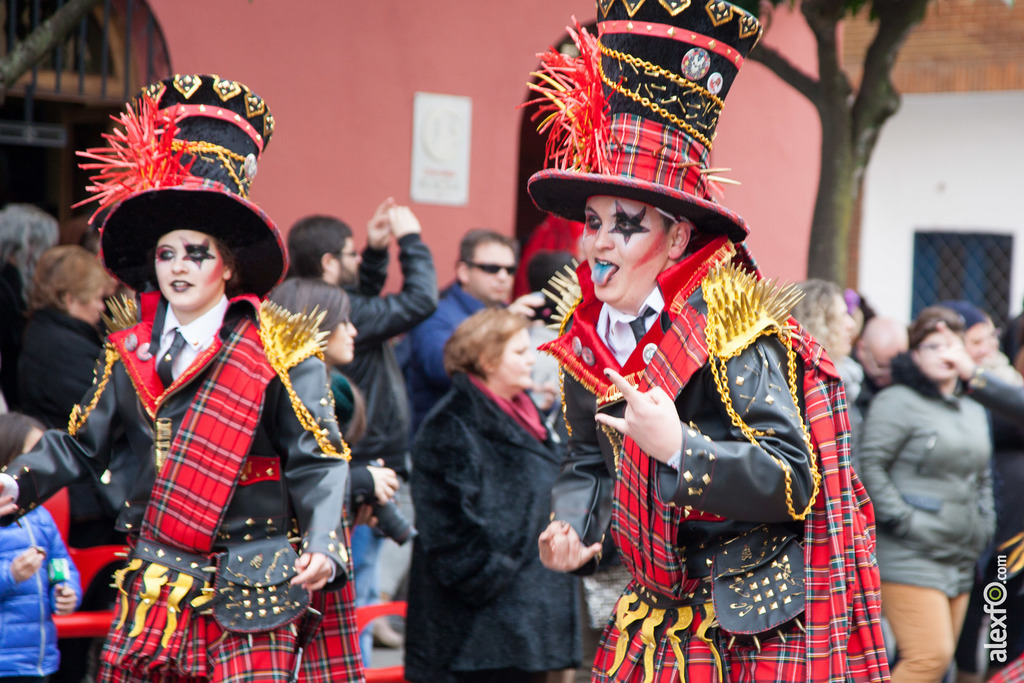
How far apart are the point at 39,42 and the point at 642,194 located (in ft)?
9.87

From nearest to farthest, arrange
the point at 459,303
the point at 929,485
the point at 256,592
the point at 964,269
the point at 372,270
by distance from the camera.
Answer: the point at 256,592
the point at 929,485
the point at 372,270
the point at 459,303
the point at 964,269

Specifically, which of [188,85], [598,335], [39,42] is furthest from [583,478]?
[39,42]

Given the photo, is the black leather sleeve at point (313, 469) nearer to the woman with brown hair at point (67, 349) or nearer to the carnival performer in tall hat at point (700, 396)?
the carnival performer in tall hat at point (700, 396)

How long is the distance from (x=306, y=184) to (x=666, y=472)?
582 centimetres

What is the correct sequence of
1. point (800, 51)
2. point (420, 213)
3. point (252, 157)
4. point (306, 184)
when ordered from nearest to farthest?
point (252, 157) < point (306, 184) < point (420, 213) < point (800, 51)

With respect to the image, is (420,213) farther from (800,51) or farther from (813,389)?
(813,389)

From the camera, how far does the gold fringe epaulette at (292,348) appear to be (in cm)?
340

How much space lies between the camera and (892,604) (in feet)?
16.9

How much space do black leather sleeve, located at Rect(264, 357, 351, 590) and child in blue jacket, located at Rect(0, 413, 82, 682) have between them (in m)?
0.88

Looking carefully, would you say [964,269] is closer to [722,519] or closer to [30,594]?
[722,519]

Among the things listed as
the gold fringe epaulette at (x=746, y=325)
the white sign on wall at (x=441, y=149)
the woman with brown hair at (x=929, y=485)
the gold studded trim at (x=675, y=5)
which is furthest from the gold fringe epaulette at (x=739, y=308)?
the white sign on wall at (x=441, y=149)

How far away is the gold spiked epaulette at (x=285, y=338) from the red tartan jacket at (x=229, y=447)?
33mm

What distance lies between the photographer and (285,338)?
3.51 metres

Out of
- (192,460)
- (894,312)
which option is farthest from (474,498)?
(894,312)
